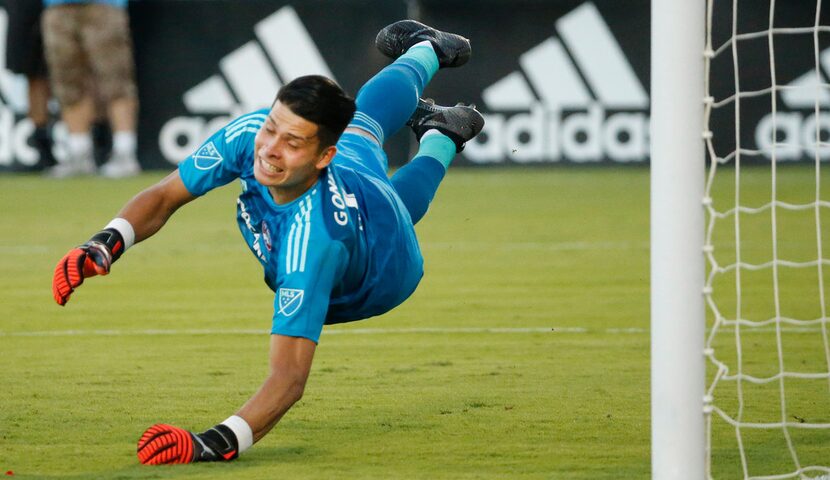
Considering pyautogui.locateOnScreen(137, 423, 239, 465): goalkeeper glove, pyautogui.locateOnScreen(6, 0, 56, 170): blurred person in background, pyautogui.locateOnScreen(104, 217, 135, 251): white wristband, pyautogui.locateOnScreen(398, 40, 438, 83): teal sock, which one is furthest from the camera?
pyautogui.locateOnScreen(6, 0, 56, 170): blurred person in background

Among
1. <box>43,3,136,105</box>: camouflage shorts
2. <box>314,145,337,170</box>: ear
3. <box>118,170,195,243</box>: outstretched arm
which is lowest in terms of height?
<box>118,170,195,243</box>: outstretched arm

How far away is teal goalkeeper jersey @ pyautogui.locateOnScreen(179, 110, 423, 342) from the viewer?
4.29m

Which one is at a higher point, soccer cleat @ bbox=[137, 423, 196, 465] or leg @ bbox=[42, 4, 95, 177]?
leg @ bbox=[42, 4, 95, 177]

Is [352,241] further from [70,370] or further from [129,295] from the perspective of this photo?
[129,295]

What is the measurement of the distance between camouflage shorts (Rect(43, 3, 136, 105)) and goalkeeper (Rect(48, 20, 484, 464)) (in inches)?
335

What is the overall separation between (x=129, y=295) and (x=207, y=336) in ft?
4.55

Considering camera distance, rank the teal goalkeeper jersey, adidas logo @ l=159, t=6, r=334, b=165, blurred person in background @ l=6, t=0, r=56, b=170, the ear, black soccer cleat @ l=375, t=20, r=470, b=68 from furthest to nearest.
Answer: adidas logo @ l=159, t=6, r=334, b=165
blurred person in background @ l=6, t=0, r=56, b=170
black soccer cleat @ l=375, t=20, r=470, b=68
the ear
the teal goalkeeper jersey

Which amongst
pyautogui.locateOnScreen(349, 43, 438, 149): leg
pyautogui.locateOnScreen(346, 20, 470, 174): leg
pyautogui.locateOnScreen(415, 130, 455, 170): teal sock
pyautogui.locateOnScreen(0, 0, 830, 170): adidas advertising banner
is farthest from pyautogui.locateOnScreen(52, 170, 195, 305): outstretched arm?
pyautogui.locateOnScreen(0, 0, 830, 170): adidas advertising banner

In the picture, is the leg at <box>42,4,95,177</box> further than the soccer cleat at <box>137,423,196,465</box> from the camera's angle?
Yes

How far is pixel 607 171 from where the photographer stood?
14.2m

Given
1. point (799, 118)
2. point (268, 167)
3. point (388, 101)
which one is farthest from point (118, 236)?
point (799, 118)

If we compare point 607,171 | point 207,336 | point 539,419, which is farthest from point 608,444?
point 607,171

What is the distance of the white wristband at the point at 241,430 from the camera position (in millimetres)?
4230

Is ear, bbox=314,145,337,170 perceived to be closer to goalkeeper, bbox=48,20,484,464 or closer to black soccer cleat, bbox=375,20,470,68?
goalkeeper, bbox=48,20,484,464
